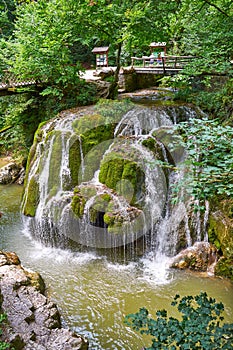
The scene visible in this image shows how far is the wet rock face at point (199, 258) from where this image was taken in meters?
6.61

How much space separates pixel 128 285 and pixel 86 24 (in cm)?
735

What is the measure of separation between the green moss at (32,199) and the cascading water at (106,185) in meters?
0.03

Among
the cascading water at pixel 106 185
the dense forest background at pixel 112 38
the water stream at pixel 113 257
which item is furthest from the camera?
the cascading water at pixel 106 185

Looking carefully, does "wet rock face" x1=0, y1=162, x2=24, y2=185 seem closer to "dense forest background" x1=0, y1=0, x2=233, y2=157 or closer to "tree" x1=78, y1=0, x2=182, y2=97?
"dense forest background" x1=0, y1=0, x2=233, y2=157

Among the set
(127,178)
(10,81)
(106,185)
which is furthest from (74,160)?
(10,81)

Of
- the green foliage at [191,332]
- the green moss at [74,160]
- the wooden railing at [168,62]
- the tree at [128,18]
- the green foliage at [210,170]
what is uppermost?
the tree at [128,18]

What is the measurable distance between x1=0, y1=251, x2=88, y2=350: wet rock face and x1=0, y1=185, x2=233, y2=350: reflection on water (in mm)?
524

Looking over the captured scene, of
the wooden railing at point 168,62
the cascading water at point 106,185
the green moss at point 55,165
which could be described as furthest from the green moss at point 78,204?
the wooden railing at point 168,62

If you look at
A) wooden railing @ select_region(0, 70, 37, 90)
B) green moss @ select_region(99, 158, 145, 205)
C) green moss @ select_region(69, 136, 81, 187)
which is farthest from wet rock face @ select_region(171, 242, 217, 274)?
wooden railing @ select_region(0, 70, 37, 90)

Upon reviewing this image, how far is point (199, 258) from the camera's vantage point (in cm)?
671

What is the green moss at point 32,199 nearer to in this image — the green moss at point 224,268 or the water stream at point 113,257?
the water stream at point 113,257

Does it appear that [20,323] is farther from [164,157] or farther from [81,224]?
[164,157]

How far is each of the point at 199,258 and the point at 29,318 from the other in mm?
3847

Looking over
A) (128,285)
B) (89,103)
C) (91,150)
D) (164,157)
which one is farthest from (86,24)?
(128,285)
